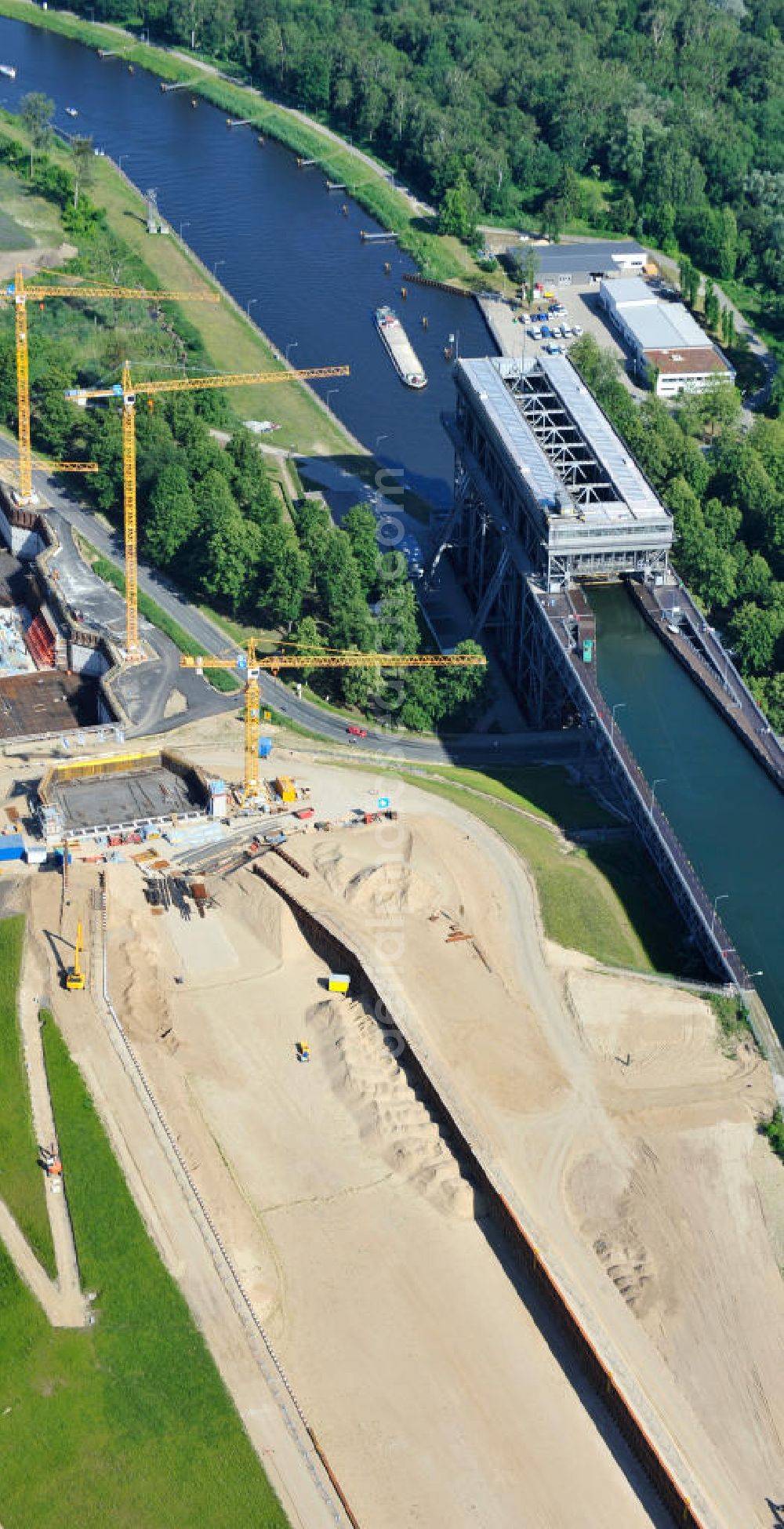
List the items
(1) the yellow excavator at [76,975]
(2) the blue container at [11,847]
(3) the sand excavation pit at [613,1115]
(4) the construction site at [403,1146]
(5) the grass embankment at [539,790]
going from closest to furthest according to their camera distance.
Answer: (4) the construction site at [403,1146] → (3) the sand excavation pit at [613,1115] → (1) the yellow excavator at [76,975] → (2) the blue container at [11,847] → (5) the grass embankment at [539,790]

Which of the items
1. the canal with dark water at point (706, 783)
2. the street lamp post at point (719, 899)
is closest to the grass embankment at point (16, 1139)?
the street lamp post at point (719, 899)

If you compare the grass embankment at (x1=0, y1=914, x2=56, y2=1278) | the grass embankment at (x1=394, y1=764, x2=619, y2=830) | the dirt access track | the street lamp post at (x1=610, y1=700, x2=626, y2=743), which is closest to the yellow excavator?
the dirt access track

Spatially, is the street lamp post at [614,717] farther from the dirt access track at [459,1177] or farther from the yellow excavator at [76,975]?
the yellow excavator at [76,975]

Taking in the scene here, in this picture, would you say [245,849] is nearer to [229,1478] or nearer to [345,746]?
[345,746]

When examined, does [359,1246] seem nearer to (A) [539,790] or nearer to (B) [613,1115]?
(B) [613,1115]

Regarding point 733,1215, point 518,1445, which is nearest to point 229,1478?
point 518,1445

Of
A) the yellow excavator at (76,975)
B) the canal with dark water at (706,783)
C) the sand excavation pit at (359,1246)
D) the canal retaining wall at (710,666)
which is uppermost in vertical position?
the canal retaining wall at (710,666)

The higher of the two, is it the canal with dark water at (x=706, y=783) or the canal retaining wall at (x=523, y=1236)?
the canal with dark water at (x=706, y=783)

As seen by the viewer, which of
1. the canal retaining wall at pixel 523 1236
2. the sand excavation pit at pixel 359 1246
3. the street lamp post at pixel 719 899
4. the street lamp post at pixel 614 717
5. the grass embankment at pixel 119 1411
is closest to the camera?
the grass embankment at pixel 119 1411
